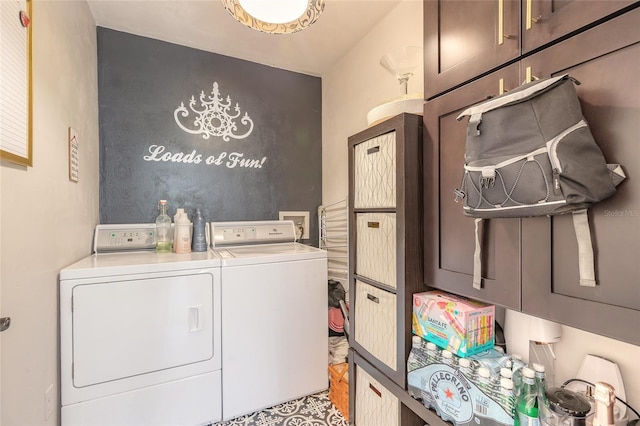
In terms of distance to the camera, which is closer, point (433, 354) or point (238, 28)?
point (433, 354)

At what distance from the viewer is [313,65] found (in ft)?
8.90

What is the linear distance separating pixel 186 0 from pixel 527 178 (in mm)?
2192

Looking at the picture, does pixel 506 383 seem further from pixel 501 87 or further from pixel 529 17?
pixel 529 17

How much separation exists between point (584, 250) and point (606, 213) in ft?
0.34

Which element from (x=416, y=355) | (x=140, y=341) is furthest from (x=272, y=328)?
(x=416, y=355)

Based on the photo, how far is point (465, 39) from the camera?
41.8 inches

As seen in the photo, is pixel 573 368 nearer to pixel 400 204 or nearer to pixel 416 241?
pixel 416 241

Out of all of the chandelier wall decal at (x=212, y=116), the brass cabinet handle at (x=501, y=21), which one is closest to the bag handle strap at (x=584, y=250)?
the brass cabinet handle at (x=501, y=21)

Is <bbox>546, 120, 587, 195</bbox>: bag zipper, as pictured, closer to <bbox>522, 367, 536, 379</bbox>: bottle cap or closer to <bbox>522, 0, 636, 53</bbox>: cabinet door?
<bbox>522, 0, 636, 53</bbox>: cabinet door

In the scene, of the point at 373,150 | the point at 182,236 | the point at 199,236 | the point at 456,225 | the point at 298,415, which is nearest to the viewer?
the point at 456,225

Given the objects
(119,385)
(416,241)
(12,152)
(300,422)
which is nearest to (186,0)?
(12,152)

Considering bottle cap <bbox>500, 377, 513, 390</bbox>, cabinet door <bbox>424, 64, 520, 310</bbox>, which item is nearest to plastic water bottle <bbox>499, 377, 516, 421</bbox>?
bottle cap <bbox>500, 377, 513, 390</bbox>

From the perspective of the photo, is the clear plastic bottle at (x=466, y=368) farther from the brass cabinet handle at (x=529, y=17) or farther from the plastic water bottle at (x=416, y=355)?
the brass cabinet handle at (x=529, y=17)

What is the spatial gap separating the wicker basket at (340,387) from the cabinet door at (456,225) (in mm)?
1044
